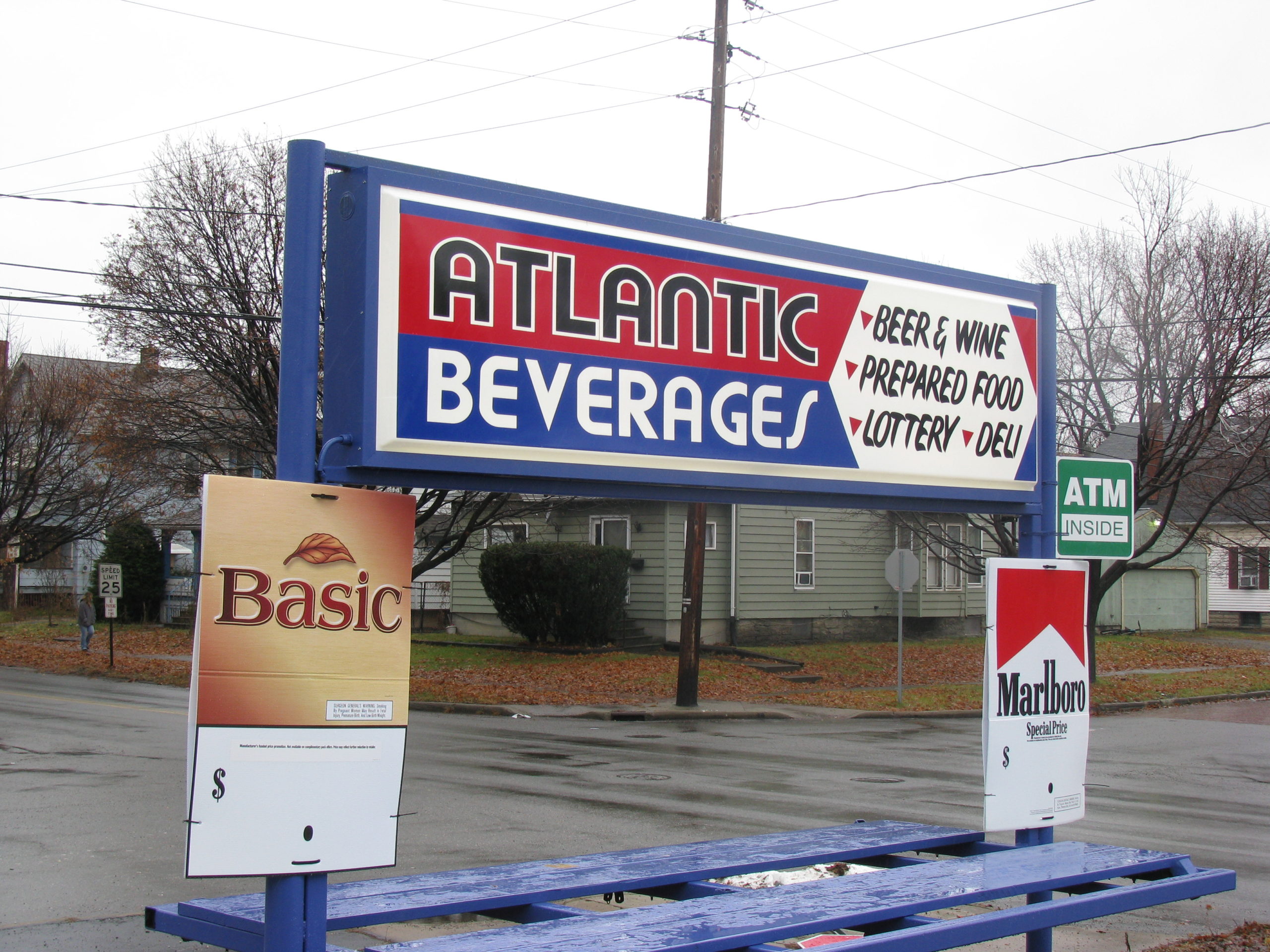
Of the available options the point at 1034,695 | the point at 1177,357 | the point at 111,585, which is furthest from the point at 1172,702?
the point at 111,585

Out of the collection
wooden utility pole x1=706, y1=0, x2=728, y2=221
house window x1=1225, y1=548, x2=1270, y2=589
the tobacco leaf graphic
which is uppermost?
wooden utility pole x1=706, y1=0, x2=728, y2=221

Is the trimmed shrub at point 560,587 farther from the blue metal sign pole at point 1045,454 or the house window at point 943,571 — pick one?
the blue metal sign pole at point 1045,454

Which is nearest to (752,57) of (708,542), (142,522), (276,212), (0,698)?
(276,212)

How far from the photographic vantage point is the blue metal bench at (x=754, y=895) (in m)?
4.11

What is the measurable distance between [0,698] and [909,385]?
21.1 meters

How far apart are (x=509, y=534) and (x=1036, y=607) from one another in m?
27.0

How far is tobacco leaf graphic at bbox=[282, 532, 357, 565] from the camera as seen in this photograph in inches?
147

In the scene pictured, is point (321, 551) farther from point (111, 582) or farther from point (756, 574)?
point (756, 574)

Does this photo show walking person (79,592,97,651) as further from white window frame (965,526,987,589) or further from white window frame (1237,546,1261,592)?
white window frame (1237,546,1261,592)

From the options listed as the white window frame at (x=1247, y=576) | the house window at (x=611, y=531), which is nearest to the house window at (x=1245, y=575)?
the white window frame at (x=1247, y=576)

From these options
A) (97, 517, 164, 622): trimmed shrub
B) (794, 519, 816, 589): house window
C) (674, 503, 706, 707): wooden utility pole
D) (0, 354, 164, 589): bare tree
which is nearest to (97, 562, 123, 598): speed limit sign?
(0, 354, 164, 589): bare tree

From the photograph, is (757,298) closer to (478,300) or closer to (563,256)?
(563,256)

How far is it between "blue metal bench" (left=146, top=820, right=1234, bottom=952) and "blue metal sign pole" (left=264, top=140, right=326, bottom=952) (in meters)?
0.26

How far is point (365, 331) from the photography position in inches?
160
